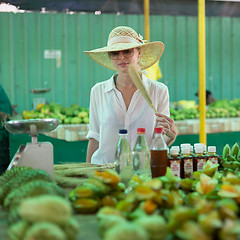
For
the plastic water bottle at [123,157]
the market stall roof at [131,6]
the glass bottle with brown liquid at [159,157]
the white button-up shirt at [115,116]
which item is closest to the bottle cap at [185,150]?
the glass bottle with brown liquid at [159,157]

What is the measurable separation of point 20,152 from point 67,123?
10.7 feet

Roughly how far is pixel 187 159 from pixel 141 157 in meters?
0.24

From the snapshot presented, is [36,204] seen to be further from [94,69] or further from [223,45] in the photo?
[223,45]

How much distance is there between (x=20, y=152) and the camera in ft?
5.83

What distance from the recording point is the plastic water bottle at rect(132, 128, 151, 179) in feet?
5.91

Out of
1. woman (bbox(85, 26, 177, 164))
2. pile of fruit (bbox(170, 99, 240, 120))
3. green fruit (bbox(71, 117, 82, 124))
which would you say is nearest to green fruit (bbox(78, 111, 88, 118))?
green fruit (bbox(71, 117, 82, 124))

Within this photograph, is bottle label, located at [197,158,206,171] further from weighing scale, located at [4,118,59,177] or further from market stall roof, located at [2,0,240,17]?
market stall roof, located at [2,0,240,17]

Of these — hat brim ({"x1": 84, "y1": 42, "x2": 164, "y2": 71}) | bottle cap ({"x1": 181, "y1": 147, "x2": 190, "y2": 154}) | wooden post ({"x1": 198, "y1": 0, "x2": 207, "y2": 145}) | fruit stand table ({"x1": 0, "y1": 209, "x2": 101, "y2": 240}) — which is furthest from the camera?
wooden post ({"x1": 198, "y1": 0, "x2": 207, "y2": 145})

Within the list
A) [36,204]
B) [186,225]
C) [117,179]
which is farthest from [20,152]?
[186,225]

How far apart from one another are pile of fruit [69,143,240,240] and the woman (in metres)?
1.04

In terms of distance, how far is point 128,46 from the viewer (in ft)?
8.11

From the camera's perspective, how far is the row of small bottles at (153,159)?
1762 mm

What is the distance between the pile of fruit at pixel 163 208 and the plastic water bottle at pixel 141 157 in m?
0.22

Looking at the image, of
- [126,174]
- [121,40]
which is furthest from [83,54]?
[126,174]
